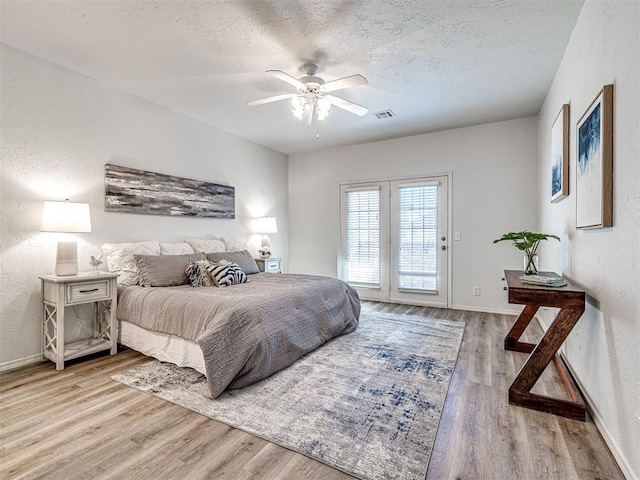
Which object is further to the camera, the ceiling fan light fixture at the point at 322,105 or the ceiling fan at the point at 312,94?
the ceiling fan light fixture at the point at 322,105

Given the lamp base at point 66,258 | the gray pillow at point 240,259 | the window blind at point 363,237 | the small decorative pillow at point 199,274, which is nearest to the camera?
the lamp base at point 66,258

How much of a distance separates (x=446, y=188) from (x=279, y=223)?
283 cm

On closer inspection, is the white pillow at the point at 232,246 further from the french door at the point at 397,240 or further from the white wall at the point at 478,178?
the white wall at the point at 478,178

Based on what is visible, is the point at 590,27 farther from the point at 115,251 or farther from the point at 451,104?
the point at 115,251

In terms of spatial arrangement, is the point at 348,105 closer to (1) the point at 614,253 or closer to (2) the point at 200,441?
(1) the point at 614,253

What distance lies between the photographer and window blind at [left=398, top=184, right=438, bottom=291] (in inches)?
188

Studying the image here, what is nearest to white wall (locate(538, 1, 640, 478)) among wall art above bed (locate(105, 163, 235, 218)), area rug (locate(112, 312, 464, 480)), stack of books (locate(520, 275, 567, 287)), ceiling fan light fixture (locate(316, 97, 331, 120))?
stack of books (locate(520, 275, 567, 287))

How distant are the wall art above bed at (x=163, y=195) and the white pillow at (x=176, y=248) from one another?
1.31 ft

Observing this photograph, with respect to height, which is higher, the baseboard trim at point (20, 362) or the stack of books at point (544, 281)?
the stack of books at point (544, 281)

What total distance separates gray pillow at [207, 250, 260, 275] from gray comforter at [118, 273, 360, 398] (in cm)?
62

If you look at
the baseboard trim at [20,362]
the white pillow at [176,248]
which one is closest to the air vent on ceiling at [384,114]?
the white pillow at [176,248]

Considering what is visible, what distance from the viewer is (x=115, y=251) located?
3.18 meters

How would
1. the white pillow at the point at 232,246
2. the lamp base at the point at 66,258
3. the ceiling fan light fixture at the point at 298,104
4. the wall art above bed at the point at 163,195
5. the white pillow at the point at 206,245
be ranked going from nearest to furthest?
the lamp base at the point at 66,258
the ceiling fan light fixture at the point at 298,104
the wall art above bed at the point at 163,195
the white pillow at the point at 206,245
the white pillow at the point at 232,246

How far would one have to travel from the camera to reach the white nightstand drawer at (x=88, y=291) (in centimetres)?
262
